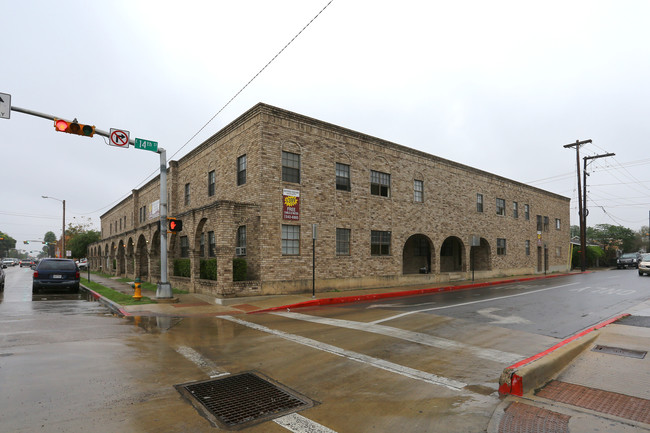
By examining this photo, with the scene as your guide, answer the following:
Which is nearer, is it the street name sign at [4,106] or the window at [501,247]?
the street name sign at [4,106]

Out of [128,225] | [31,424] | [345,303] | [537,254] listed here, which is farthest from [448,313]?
[128,225]

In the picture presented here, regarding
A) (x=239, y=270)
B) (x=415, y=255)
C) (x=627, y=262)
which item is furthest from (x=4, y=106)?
(x=627, y=262)

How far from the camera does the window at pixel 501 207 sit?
1214 inches

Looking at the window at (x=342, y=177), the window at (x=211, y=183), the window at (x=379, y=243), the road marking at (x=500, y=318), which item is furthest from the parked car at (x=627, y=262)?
the window at (x=211, y=183)

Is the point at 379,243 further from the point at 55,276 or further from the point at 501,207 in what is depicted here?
the point at 55,276

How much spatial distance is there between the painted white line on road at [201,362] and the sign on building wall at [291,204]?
9681 millimetres

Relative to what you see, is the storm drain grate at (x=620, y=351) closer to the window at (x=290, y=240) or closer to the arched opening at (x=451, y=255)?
the window at (x=290, y=240)

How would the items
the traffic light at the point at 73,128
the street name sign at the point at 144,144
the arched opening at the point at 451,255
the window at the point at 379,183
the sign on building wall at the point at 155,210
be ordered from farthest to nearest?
1. the arched opening at the point at 451,255
2. the sign on building wall at the point at 155,210
3. the window at the point at 379,183
4. the street name sign at the point at 144,144
5. the traffic light at the point at 73,128

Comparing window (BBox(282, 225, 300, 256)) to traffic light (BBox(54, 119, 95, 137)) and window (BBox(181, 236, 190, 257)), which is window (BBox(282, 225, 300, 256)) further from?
window (BBox(181, 236, 190, 257))

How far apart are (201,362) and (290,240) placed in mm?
10639

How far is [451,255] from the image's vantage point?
1181 inches

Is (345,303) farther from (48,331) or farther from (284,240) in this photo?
(48,331)

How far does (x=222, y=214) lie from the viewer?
593 inches

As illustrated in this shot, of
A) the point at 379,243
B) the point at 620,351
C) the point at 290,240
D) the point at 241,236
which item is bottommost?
the point at 620,351
